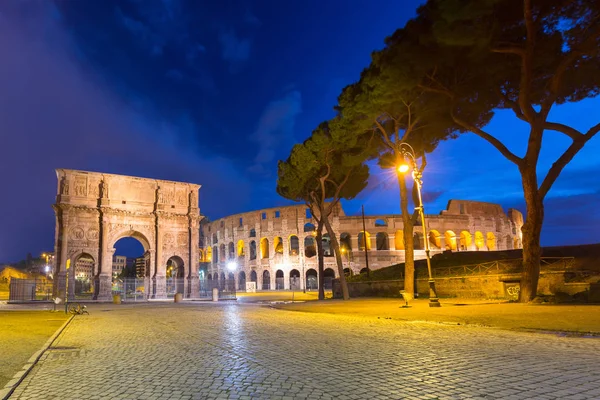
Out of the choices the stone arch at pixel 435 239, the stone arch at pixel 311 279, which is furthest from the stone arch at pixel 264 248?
the stone arch at pixel 435 239

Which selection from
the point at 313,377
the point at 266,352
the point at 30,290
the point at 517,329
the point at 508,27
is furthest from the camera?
the point at 30,290

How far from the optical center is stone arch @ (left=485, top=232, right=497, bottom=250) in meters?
57.1

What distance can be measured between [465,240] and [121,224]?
144 ft

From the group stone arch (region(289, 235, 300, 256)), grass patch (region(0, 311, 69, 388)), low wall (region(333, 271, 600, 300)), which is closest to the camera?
grass patch (region(0, 311, 69, 388))

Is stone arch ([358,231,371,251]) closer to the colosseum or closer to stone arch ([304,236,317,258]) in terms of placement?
the colosseum

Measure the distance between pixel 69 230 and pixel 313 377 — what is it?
1364 inches

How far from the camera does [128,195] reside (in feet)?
121

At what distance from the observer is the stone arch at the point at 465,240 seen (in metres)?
55.5

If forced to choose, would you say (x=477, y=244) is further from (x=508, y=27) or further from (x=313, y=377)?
(x=313, y=377)

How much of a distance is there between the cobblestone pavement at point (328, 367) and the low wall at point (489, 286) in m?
10.2

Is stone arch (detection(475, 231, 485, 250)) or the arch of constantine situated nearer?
the arch of constantine

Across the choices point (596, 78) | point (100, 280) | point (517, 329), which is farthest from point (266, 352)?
point (100, 280)

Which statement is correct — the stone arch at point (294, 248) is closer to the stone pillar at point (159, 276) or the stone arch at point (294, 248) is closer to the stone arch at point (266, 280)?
the stone arch at point (266, 280)

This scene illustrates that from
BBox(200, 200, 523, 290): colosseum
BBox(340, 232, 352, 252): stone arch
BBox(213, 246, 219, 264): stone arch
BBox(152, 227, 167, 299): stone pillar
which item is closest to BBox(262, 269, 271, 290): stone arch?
BBox(200, 200, 523, 290): colosseum
